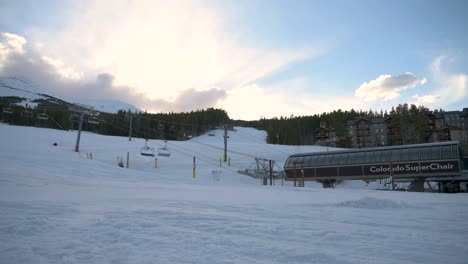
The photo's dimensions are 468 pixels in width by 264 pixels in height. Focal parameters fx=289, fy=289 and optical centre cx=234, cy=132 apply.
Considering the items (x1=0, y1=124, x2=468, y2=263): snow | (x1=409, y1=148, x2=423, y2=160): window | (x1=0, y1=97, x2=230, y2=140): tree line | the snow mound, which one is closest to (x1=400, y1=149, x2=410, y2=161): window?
(x1=409, y1=148, x2=423, y2=160): window

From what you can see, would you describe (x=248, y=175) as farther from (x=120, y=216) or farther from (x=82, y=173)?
(x=120, y=216)

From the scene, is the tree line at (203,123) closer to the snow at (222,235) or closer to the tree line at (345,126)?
the tree line at (345,126)

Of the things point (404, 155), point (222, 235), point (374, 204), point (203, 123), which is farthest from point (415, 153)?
point (203, 123)

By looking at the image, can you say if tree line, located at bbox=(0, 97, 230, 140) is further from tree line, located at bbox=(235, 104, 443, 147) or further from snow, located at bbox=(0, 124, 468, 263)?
snow, located at bbox=(0, 124, 468, 263)

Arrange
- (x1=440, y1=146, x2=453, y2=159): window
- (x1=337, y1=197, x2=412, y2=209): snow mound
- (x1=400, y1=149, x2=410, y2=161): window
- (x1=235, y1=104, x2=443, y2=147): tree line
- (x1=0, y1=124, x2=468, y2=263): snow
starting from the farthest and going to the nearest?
(x1=235, y1=104, x2=443, y2=147): tree line → (x1=400, y1=149, x2=410, y2=161): window → (x1=440, y1=146, x2=453, y2=159): window → (x1=337, y1=197, x2=412, y2=209): snow mound → (x1=0, y1=124, x2=468, y2=263): snow

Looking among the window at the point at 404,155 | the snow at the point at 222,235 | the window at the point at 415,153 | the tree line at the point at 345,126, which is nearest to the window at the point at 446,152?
the window at the point at 415,153

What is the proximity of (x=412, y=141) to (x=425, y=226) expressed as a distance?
9171 centimetres

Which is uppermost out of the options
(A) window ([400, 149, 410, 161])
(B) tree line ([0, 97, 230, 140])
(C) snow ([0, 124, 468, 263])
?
(B) tree line ([0, 97, 230, 140])

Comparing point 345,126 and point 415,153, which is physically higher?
point 345,126

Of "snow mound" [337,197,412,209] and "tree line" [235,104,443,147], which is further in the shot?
"tree line" [235,104,443,147]

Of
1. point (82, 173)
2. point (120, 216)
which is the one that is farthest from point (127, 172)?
point (120, 216)

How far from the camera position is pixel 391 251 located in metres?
4.27

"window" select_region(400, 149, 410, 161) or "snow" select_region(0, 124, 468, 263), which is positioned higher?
"window" select_region(400, 149, 410, 161)

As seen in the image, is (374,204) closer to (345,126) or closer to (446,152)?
(446,152)
